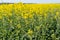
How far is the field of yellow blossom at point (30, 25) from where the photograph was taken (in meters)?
3.06

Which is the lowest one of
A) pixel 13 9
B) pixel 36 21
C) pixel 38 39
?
pixel 38 39

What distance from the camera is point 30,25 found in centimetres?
323

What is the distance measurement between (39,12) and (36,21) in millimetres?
444

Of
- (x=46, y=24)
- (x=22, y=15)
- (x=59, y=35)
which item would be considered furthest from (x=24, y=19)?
(x=59, y=35)

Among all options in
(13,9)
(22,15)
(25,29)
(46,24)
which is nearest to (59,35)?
(46,24)

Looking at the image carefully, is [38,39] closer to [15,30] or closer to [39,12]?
[15,30]

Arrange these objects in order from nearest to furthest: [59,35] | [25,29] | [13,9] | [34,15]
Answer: [59,35] → [25,29] → [34,15] → [13,9]

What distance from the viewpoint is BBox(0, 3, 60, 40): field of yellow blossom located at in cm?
306

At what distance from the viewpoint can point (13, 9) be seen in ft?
12.7

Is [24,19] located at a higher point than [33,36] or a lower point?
higher

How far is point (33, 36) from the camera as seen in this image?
9.99ft

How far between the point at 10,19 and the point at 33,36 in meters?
0.65

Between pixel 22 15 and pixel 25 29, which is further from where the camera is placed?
pixel 22 15

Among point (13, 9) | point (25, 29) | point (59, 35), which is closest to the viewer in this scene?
point (59, 35)
